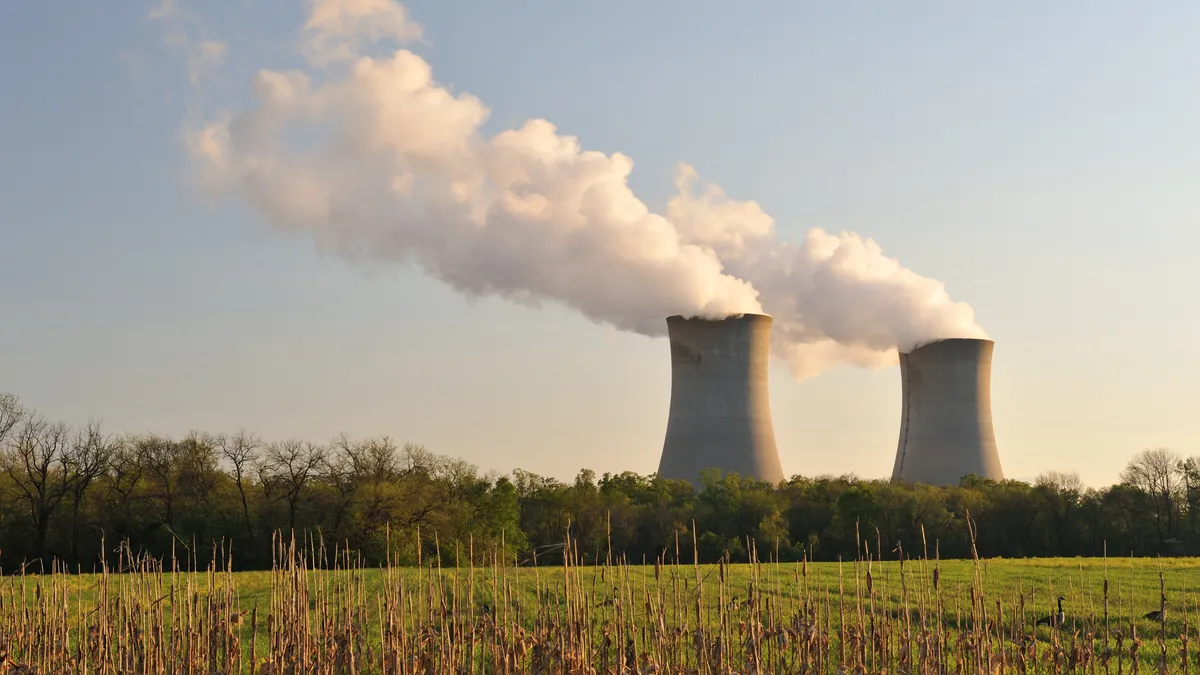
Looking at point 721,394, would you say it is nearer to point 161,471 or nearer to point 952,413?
point 952,413

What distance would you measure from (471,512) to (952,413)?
1550 centimetres

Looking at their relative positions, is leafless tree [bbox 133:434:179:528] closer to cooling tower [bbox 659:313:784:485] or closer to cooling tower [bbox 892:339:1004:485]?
cooling tower [bbox 659:313:784:485]

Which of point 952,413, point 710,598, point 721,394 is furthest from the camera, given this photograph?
point 952,413

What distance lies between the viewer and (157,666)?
28.6ft

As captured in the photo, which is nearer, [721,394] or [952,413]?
[721,394]

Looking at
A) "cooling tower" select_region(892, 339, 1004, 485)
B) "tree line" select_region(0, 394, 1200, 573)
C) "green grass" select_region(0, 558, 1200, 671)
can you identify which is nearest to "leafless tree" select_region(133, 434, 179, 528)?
"tree line" select_region(0, 394, 1200, 573)

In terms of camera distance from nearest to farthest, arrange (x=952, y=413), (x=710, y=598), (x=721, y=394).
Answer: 1. (x=710, y=598)
2. (x=721, y=394)
3. (x=952, y=413)

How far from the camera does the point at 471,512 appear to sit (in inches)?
1591

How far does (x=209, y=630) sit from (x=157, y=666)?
0.55 metres

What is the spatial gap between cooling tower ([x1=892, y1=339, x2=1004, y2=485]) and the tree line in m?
0.89

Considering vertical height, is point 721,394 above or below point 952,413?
above

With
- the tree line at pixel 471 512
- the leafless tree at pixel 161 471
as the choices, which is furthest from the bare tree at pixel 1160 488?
the leafless tree at pixel 161 471

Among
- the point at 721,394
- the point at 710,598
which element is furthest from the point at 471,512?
the point at 710,598

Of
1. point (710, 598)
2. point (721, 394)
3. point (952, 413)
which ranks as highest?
point (721, 394)
